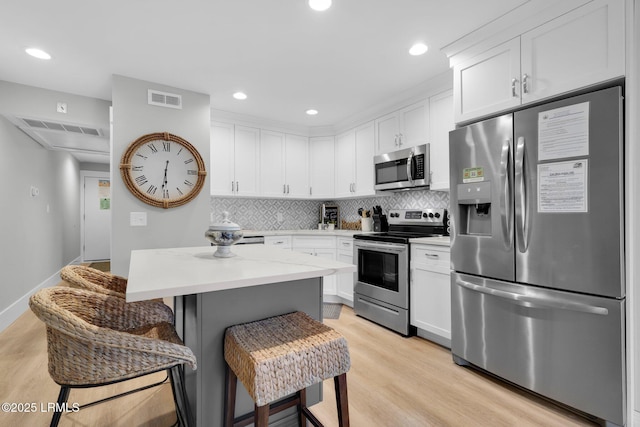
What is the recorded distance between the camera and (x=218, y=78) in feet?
9.86

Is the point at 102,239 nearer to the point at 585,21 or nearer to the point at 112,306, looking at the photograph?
the point at 112,306

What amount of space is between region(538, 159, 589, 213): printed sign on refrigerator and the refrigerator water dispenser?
32 centimetres

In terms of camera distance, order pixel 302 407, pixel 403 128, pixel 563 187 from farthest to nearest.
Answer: pixel 403 128 → pixel 563 187 → pixel 302 407

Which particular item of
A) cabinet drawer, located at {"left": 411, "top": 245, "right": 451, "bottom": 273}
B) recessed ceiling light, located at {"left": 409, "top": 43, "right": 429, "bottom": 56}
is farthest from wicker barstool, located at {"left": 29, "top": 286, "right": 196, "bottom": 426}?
recessed ceiling light, located at {"left": 409, "top": 43, "right": 429, "bottom": 56}

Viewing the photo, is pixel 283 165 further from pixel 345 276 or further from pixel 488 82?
pixel 488 82

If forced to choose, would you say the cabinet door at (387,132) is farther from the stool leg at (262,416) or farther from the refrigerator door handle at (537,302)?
the stool leg at (262,416)

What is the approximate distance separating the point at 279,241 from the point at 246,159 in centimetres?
117

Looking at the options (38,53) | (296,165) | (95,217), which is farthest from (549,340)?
(95,217)

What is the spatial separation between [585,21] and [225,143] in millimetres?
3470

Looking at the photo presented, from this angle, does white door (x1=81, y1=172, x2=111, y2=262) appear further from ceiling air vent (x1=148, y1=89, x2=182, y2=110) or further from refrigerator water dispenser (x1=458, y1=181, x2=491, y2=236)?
refrigerator water dispenser (x1=458, y1=181, x2=491, y2=236)

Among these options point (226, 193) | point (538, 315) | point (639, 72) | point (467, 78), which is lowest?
point (538, 315)

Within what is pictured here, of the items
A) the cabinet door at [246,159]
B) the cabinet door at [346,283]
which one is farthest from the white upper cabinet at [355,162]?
the cabinet door at [246,159]

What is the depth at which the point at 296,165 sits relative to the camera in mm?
4438

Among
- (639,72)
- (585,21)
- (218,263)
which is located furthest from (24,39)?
(639,72)
